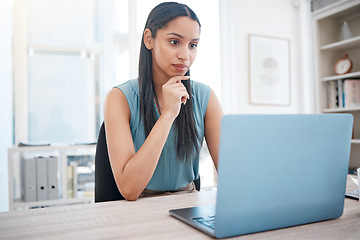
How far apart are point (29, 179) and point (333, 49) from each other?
11.0ft

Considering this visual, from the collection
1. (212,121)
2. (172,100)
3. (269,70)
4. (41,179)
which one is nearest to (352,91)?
(269,70)

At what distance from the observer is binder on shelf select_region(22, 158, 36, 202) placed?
2402 mm

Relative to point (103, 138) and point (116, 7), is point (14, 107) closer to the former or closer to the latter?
point (116, 7)

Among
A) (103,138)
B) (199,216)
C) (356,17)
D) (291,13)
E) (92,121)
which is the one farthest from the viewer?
(291,13)

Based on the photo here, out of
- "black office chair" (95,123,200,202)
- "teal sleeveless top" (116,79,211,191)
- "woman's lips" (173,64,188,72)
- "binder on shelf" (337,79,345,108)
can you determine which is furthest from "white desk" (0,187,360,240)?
"binder on shelf" (337,79,345,108)

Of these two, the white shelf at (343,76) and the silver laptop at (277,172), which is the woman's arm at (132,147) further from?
the white shelf at (343,76)

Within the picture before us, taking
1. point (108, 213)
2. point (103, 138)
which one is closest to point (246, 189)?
point (108, 213)

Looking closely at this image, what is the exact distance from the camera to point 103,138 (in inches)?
44.3

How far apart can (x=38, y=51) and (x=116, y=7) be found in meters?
0.87

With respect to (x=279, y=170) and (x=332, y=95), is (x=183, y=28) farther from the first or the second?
(x=332, y=95)

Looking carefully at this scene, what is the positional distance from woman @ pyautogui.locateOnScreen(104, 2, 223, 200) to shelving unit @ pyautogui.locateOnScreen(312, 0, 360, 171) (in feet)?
7.86

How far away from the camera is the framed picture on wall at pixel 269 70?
3373 mm

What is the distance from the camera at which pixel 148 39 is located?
124 cm

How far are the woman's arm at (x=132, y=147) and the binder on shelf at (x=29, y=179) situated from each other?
62.3 inches
